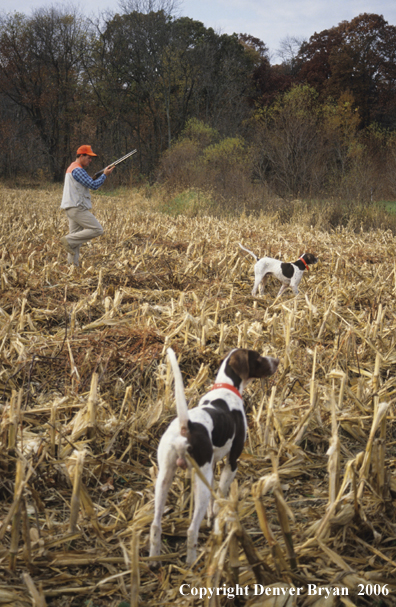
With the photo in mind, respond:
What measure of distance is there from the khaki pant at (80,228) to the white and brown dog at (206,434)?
617 centimetres

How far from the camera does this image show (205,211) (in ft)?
51.8

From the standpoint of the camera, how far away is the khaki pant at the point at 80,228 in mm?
8141

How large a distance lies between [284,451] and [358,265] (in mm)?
6258

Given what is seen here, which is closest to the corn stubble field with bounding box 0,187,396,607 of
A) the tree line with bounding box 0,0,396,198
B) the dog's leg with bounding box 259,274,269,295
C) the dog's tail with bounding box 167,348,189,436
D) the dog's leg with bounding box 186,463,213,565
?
the dog's leg with bounding box 186,463,213,565

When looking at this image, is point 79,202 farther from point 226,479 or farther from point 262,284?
point 226,479

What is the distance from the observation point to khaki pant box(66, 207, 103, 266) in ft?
Result: 26.7

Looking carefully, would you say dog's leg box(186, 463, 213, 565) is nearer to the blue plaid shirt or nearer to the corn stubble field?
the corn stubble field

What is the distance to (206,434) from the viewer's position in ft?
6.50

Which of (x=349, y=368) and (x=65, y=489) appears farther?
(x=349, y=368)

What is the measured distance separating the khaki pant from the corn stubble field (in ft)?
5.67

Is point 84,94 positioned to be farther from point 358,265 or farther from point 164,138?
point 358,265

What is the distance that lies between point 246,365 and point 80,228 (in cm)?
699

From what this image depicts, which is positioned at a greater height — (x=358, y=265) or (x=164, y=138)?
(x=164, y=138)

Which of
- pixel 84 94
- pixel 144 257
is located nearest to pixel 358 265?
pixel 144 257
